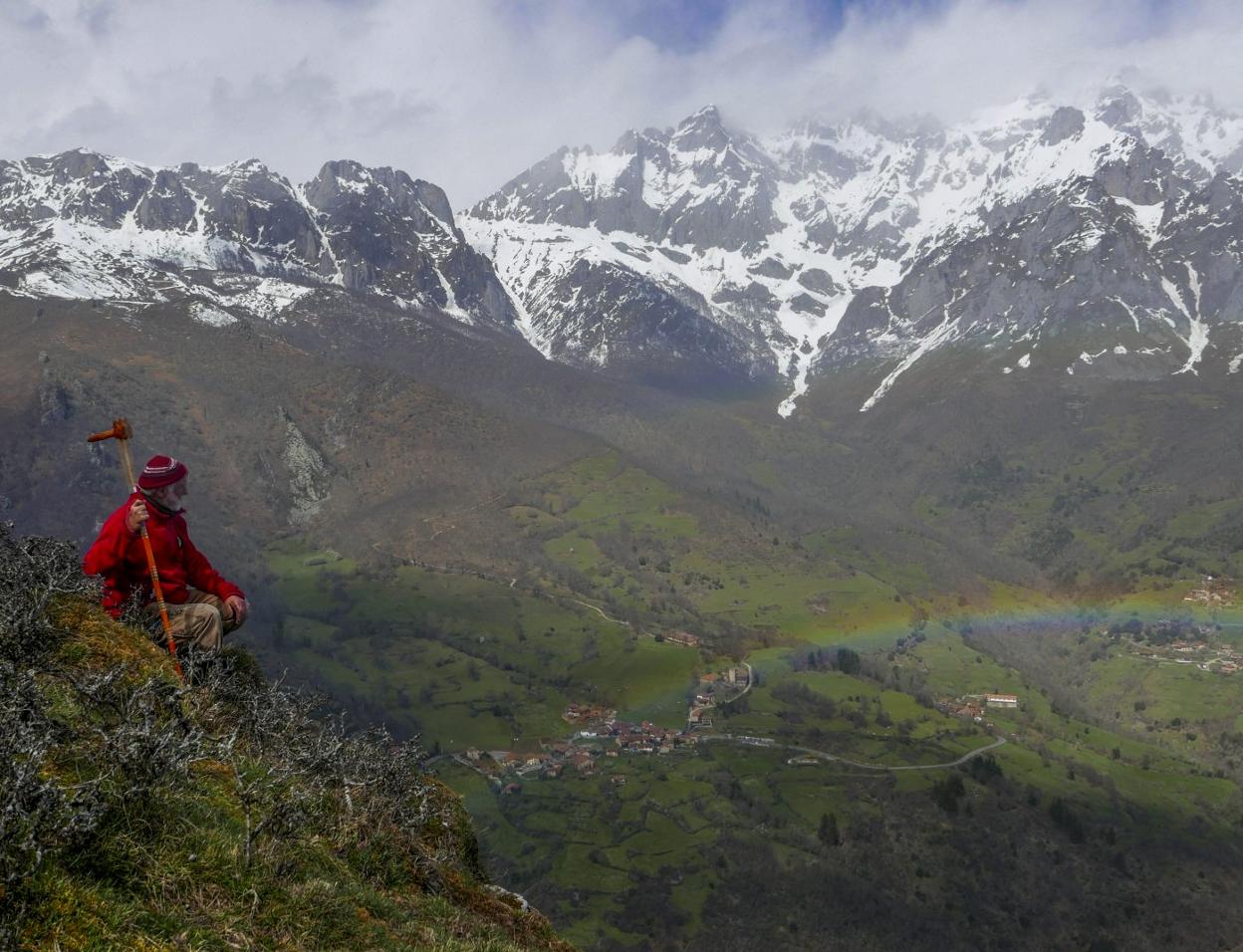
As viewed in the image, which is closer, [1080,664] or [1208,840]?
[1208,840]

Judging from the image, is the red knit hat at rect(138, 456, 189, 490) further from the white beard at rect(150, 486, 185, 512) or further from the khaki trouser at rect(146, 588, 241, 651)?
the khaki trouser at rect(146, 588, 241, 651)

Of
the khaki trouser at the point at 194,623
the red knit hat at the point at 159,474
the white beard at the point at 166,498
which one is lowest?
the khaki trouser at the point at 194,623

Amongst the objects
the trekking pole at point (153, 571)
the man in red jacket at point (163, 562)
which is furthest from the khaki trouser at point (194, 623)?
the trekking pole at point (153, 571)

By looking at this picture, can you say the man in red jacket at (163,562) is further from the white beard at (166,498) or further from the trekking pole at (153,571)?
the trekking pole at (153,571)

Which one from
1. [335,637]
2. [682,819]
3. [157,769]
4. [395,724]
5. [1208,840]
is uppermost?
[157,769]

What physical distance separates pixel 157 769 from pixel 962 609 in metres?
204

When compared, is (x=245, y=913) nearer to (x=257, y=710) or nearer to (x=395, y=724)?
(x=257, y=710)

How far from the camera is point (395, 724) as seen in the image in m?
115

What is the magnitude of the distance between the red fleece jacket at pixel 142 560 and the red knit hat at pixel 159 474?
0.21 metres

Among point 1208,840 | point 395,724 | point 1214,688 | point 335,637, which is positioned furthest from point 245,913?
point 1214,688

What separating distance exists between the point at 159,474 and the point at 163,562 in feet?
4.71

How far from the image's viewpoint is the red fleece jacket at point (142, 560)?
12.0 m

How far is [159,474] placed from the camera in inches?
462

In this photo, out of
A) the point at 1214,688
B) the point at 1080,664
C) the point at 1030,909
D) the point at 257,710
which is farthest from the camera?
the point at 1080,664
